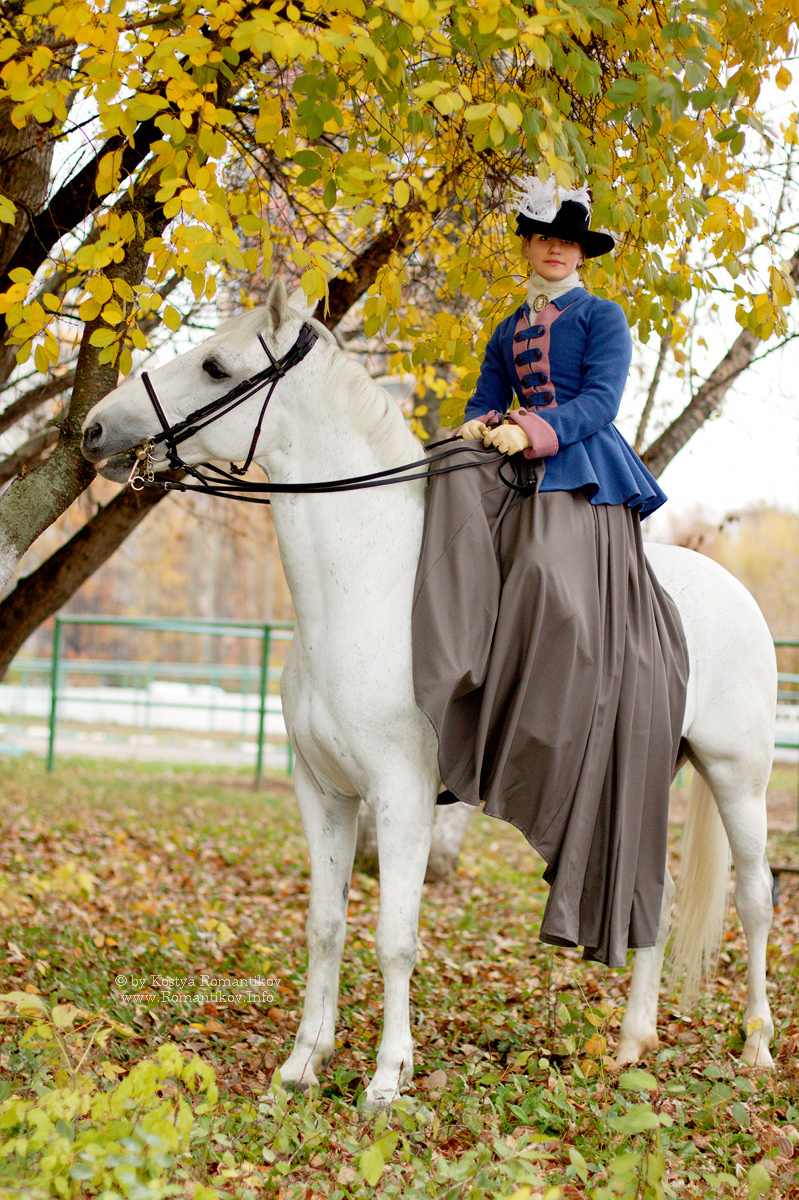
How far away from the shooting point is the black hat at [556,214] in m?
3.18

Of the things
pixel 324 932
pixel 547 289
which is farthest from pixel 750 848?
pixel 547 289

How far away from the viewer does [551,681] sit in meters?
2.96

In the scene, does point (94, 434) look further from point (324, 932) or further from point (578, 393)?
point (324, 932)

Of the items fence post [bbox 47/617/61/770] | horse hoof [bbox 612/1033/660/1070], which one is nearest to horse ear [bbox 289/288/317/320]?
horse hoof [bbox 612/1033/660/1070]

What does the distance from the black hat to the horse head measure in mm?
902

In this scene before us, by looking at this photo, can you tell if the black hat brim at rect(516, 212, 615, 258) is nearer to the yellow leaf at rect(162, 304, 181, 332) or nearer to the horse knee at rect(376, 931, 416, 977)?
the yellow leaf at rect(162, 304, 181, 332)

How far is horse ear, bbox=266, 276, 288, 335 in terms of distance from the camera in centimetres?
291

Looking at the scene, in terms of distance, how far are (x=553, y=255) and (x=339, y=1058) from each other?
2.97 m

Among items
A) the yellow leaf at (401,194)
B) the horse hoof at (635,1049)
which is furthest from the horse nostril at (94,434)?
the horse hoof at (635,1049)

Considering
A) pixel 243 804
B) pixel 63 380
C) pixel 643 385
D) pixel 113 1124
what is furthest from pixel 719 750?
pixel 243 804

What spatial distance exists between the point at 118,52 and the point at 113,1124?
3.00m

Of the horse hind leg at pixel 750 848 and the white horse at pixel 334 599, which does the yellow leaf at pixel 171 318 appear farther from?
the horse hind leg at pixel 750 848

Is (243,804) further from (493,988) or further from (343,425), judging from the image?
(343,425)

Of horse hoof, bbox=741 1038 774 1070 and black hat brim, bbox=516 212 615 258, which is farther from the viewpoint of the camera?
horse hoof, bbox=741 1038 774 1070
